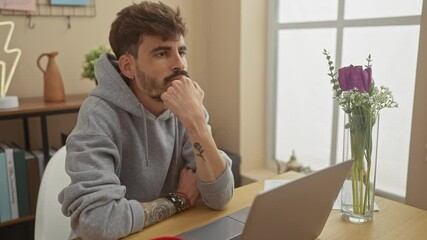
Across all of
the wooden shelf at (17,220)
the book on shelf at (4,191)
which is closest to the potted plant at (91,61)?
the book on shelf at (4,191)

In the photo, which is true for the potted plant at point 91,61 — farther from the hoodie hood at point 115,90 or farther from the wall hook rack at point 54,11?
the hoodie hood at point 115,90

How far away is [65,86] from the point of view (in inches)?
93.0

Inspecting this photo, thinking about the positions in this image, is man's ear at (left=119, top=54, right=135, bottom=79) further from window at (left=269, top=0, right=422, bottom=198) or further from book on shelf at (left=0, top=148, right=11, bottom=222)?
window at (left=269, top=0, right=422, bottom=198)

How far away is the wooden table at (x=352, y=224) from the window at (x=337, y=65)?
3.13ft

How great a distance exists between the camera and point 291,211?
31.4 inches

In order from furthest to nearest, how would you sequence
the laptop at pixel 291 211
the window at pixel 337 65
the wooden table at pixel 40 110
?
the window at pixel 337 65
the wooden table at pixel 40 110
the laptop at pixel 291 211

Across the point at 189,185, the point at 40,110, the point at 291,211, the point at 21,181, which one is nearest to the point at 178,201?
the point at 189,185

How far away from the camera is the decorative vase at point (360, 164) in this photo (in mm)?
1104

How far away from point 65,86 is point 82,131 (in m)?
1.34

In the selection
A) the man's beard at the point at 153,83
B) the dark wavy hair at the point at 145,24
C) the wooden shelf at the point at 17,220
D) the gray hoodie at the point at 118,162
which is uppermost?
the dark wavy hair at the point at 145,24

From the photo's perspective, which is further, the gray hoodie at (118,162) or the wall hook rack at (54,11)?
the wall hook rack at (54,11)

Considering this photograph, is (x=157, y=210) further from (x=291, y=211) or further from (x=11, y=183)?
(x=11, y=183)

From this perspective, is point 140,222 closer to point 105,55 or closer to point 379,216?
point 105,55

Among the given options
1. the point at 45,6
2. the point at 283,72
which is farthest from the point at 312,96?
the point at 45,6
